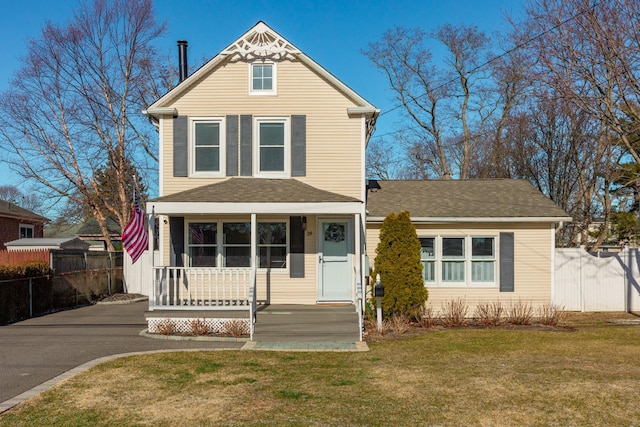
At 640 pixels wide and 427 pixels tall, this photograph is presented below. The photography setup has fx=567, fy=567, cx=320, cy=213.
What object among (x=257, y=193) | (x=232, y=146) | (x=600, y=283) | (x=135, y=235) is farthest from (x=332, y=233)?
(x=600, y=283)

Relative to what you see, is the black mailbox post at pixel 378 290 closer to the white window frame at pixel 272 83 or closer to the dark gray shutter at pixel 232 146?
the dark gray shutter at pixel 232 146

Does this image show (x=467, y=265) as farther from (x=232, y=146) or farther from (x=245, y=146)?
(x=232, y=146)

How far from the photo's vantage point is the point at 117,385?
7910mm

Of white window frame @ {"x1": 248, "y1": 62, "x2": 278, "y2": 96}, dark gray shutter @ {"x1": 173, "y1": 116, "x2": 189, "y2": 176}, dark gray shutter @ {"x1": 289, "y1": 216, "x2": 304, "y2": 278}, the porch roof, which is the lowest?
dark gray shutter @ {"x1": 289, "y1": 216, "x2": 304, "y2": 278}

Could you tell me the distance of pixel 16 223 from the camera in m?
28.9

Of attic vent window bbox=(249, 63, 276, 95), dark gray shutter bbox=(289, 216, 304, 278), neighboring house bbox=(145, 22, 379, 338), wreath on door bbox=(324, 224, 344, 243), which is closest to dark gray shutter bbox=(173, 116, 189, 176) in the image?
neighboring house bbox=(145, 22, 379, 338)

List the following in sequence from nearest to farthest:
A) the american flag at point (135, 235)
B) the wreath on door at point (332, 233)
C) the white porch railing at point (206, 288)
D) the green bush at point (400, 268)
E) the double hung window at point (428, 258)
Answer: the white porch railing at point (206, 288) → the green bush at point (400, 268) → the wreath on door at point (332, 233) → the double hung window at point (428, 258) → the american flag at point (135, 235)

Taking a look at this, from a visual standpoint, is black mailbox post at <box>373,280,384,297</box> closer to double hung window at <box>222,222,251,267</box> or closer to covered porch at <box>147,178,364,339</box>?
covered porch at <box>147,178,364,339</box>

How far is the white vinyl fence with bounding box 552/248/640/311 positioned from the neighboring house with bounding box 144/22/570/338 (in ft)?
7.96

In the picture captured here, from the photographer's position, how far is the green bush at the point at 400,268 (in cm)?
1362

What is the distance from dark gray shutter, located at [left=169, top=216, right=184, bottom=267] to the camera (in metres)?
14.4

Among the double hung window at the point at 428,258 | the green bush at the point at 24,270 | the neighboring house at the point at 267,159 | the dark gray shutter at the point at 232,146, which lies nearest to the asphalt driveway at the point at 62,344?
the green bush at the point at 24,270

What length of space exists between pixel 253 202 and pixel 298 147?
2.45 m

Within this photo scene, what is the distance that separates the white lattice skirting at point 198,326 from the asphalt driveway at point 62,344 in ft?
1.53
